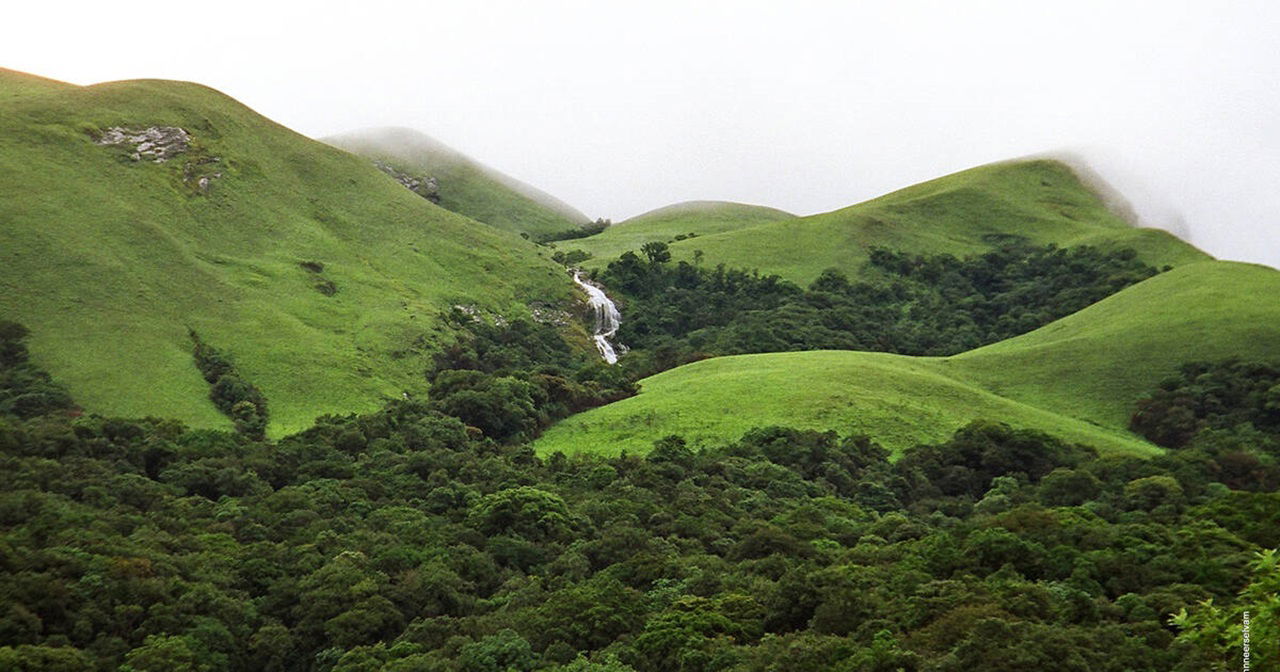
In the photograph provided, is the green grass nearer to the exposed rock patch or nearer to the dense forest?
the dense forest

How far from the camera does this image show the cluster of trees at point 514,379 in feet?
350

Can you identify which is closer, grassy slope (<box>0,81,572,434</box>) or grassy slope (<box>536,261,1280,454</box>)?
grassy slope (<box>0,81,572,434</box>)

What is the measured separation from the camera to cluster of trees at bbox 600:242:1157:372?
163125 mm

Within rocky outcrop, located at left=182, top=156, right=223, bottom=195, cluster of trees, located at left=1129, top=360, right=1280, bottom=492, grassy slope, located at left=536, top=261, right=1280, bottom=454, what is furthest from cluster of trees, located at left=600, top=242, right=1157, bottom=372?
rocky outcrop, located at left=182, top=156, right=223, bottom=195

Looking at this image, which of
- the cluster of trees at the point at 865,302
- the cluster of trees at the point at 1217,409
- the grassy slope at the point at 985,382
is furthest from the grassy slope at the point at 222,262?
the cluster of trees at the point at 1217,409

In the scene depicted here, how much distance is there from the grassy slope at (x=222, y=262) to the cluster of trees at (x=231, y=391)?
1.29 metres

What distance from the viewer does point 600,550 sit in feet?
226

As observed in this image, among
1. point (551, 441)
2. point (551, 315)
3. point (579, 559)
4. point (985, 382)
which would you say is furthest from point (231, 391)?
point (985, 382)

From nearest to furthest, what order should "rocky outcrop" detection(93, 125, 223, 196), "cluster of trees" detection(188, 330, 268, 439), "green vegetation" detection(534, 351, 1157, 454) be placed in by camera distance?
"cluster of trees" detection(188, 330, 268, 439), "green vegetation" detection(534, 351, 1157, 454), "rocky outcrop" detection(93, 125, 223, 196)

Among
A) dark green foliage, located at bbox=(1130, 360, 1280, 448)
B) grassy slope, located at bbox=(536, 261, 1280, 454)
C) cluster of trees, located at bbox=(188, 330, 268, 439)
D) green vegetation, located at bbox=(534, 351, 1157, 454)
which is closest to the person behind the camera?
cluster of trees, located at bbox=(188, 330, 268, 439)

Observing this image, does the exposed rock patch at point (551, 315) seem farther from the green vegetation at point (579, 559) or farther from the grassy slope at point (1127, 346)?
the green vegetation at point (579, 559)

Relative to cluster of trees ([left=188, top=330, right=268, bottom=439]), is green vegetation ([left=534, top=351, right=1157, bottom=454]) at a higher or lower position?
higher

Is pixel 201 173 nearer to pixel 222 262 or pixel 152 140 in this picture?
pixel 152 140

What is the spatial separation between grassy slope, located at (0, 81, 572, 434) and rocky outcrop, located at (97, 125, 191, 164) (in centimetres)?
195
